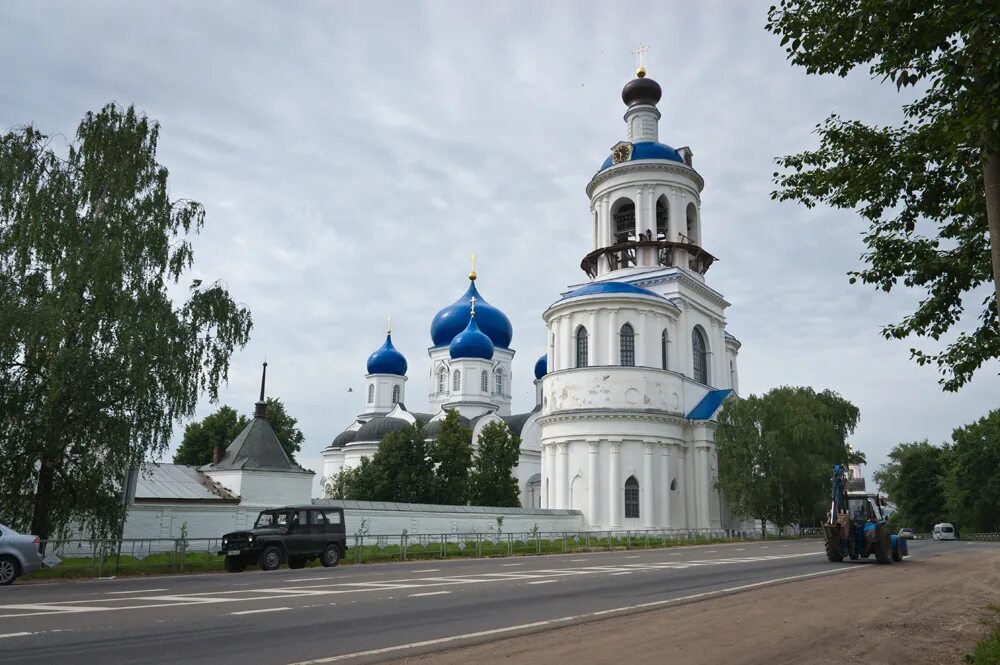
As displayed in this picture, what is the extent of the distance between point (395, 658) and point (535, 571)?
12283mm

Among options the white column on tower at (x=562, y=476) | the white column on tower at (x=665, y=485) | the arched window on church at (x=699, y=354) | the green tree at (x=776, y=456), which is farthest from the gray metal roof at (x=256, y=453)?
the arched window on church at (x=699, y=354)

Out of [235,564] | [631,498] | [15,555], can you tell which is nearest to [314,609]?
[15,555]

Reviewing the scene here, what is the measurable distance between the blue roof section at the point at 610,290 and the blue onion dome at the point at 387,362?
34912mm

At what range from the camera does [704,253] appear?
5644cm

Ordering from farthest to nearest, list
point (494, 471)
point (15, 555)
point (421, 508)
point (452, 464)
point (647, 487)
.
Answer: point (494, 471) → point (452, 464) → point (647, 487) → point (421, 508) → point (15, 555)

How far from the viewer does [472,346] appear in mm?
73438

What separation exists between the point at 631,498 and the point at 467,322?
3358cm

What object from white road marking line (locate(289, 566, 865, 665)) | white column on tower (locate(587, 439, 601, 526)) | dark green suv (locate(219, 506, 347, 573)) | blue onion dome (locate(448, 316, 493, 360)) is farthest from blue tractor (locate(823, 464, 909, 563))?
blue onion dome (locate(448, 316, 493, 360))

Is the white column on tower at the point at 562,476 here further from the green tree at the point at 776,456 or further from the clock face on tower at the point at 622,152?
the clock face on tower at the point at 622,152

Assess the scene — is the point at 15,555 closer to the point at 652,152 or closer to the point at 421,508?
A: the point at 421,508

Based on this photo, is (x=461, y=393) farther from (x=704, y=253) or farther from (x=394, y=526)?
(x=394, y=526)

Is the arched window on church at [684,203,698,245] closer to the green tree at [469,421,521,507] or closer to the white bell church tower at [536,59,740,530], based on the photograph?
the white bell church tower at [536,59,740,530]

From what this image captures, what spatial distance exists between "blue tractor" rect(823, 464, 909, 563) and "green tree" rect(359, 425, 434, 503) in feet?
96.1

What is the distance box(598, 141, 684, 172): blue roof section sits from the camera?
184ft
